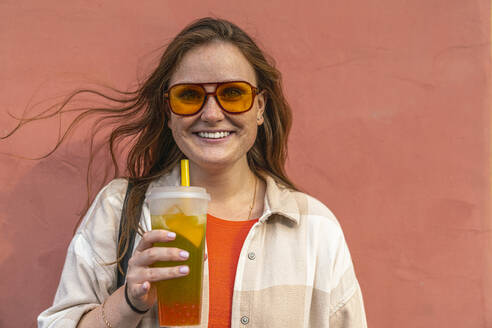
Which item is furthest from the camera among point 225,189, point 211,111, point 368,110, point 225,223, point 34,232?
point 368,110

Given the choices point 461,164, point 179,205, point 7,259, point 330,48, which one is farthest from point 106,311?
point 461,164

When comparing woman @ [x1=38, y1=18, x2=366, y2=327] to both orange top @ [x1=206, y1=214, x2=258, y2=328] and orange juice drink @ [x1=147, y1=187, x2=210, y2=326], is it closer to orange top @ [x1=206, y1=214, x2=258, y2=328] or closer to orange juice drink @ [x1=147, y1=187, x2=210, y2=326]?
orange top @ [x1=206, y1=214, x2=258, y2=328]

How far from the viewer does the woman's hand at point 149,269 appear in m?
1.53

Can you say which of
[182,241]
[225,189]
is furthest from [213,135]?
[182,241]

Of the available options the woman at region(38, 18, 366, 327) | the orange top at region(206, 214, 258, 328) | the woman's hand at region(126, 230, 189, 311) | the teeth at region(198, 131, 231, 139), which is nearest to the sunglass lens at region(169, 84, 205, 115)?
the woman at region(38, 18, 366, 327)

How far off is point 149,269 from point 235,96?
770mm

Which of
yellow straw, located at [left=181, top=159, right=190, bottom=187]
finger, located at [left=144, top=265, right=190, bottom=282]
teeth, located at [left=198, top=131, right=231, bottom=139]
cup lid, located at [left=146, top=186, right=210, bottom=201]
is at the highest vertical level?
teeth, located at [left=198, top=131, right=231, bottom=139]

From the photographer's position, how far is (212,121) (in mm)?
1993

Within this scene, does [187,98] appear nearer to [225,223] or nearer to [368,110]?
[225,223]

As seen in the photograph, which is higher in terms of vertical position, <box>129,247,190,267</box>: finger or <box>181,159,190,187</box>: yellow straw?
<box>181,159,190,187</box>: yellow straw

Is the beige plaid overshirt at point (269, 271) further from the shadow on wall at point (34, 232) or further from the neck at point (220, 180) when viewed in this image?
the shadow on wall at point (34, 232)

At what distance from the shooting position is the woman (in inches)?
78.1

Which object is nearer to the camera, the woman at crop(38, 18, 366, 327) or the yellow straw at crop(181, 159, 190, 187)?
the yellow straw at crop(181, 159, 190, 187)

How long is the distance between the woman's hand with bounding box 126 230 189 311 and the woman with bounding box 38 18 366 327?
0.13 meters
